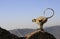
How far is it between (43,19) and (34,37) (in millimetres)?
1930

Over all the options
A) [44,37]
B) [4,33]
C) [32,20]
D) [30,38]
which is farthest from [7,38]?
[32,20]

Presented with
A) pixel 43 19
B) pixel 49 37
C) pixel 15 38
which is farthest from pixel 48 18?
pixel 15 38

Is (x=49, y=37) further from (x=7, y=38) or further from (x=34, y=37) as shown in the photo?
(x=7, y=38)

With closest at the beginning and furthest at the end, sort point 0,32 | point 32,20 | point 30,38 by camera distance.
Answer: point 0,32 → point 30,38 → point 32,20

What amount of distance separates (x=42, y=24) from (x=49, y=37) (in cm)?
147

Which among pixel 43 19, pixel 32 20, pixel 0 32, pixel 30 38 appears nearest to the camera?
pixel 0 32

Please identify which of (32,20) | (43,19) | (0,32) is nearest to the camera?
(0,32)

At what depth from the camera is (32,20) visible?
45.3 ft

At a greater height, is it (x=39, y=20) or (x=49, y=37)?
(x=39, y=20)

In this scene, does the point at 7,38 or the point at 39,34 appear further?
the point at 39,34

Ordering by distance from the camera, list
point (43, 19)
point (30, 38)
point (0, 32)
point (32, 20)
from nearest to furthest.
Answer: point (0, 32) → point (30, 38) → point (43, 19) → point (32, 20)

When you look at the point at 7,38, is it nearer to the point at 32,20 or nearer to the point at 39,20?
the point at 39,20

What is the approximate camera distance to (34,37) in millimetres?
10938

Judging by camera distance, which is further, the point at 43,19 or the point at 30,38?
the point at 43,19
